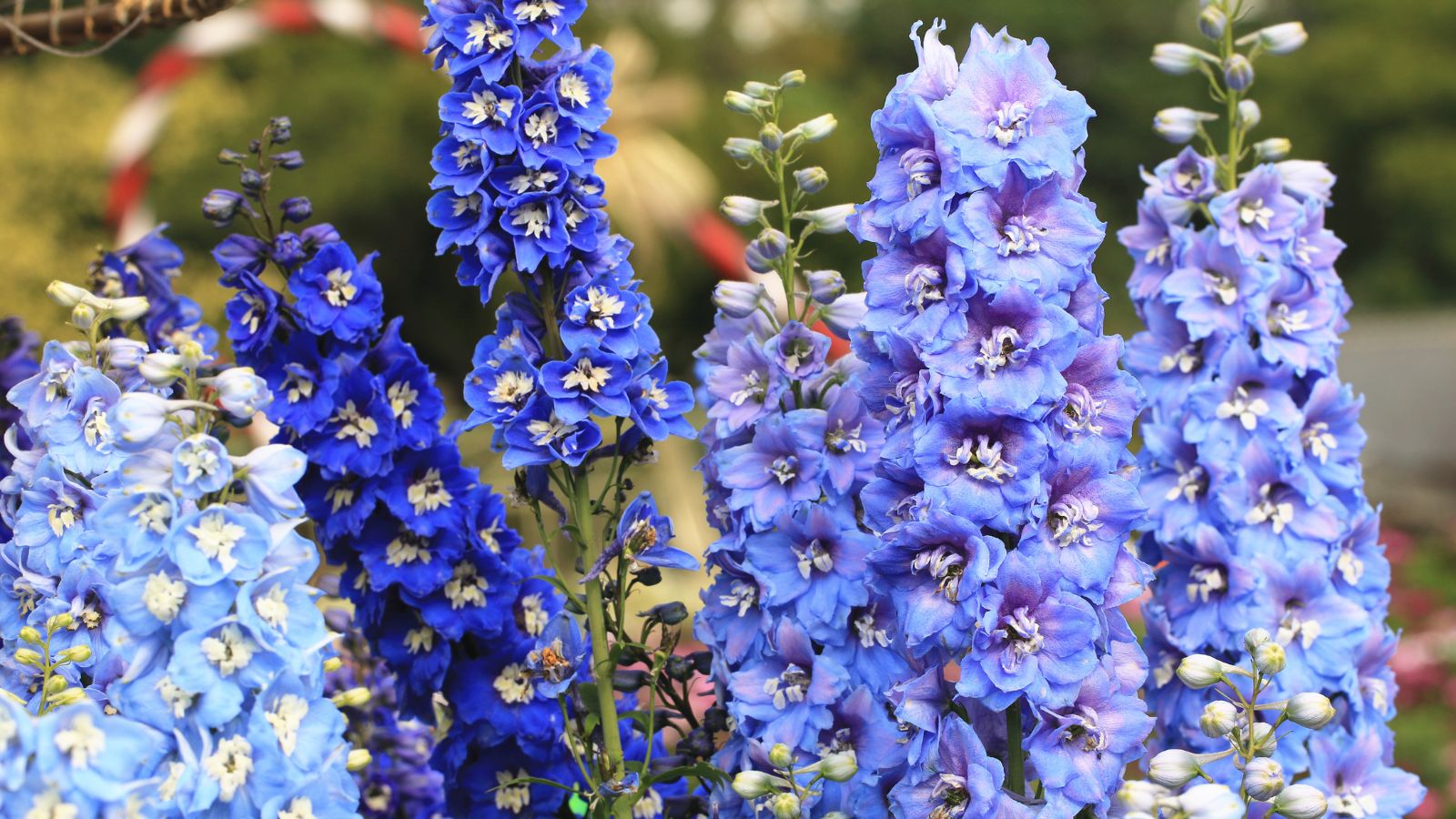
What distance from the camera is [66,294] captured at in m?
1.58

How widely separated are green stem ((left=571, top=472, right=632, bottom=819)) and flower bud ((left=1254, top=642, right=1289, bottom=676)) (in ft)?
2.24

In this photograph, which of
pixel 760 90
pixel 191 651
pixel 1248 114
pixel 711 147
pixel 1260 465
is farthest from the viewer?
pixel 711 147

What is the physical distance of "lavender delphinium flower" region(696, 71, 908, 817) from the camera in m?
1.63

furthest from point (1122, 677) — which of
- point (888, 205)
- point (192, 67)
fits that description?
point (192, 67)

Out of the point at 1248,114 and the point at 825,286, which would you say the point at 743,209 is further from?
the point at 1248,114

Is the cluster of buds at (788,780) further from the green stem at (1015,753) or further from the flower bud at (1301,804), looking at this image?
the flower bud at (1301,804)

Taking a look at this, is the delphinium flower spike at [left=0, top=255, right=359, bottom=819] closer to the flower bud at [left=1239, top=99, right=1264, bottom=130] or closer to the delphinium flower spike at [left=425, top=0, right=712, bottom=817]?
the delphinium flower spike at [left=425, top=0, right=712, bottom=817]

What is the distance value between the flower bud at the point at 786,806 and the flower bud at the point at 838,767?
0.04 m

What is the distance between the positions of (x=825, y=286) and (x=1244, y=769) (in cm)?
68

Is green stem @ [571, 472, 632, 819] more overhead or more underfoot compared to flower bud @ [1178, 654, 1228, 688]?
more underfoot

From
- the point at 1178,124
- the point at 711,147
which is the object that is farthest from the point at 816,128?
the point at 711,147

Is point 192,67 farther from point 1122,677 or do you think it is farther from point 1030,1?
point 1030,1

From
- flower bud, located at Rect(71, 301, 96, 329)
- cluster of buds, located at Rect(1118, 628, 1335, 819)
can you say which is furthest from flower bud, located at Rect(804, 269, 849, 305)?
flower bud, located at Rect(71, 301, 96, 329)

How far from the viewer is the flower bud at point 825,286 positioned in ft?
5.64
